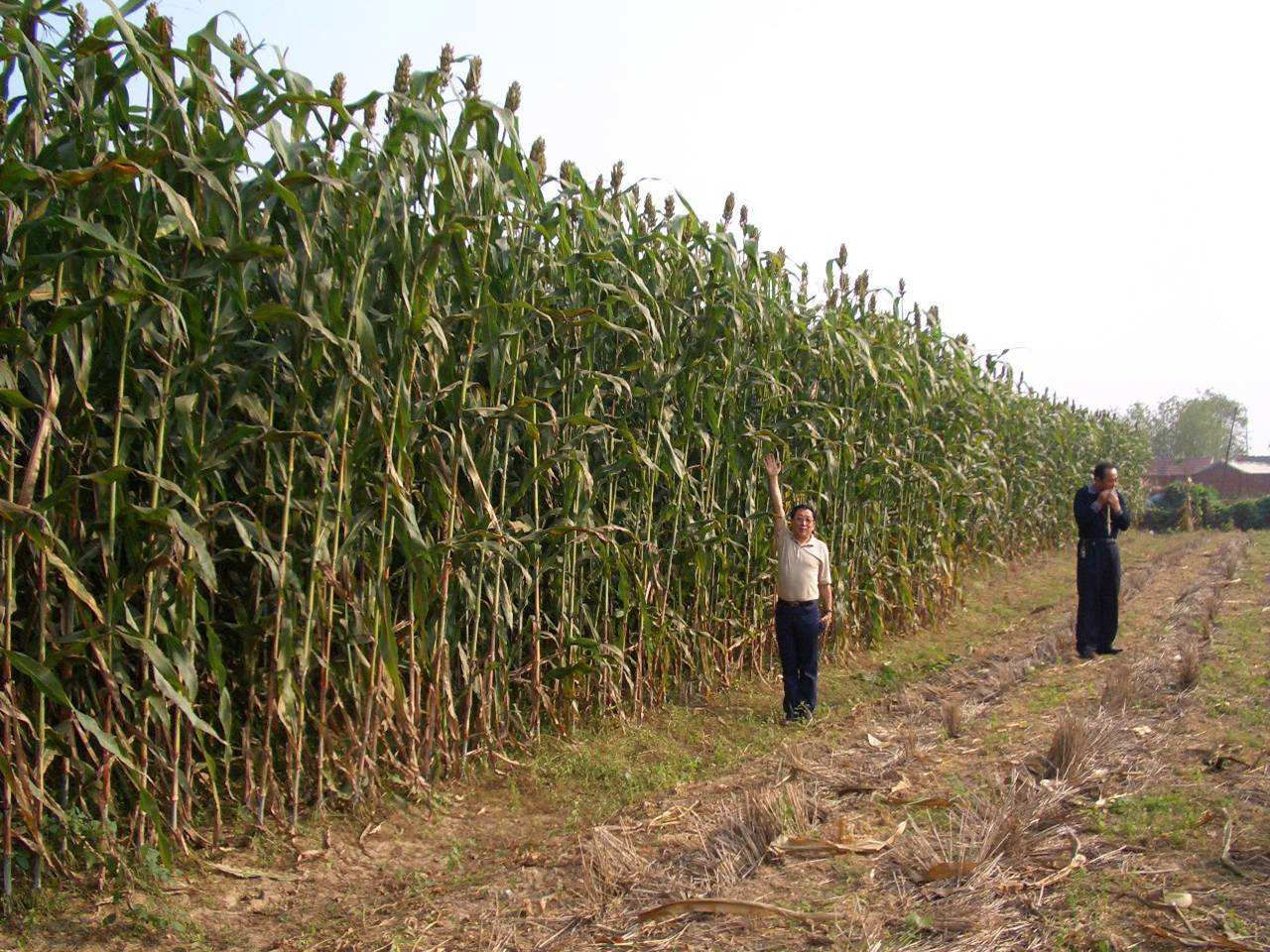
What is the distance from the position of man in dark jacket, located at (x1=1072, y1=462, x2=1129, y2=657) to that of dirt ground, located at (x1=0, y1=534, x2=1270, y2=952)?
1929 mm

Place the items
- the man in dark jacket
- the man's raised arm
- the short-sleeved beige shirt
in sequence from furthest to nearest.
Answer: the man in dark jacket < the man's raised arm < the short-sleeved beige shirt

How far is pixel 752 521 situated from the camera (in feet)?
24.3

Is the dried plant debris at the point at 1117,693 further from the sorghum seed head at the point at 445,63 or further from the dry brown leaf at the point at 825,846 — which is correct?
the sorghum seed head at the point at 445,63

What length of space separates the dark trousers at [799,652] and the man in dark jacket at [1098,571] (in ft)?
10.5

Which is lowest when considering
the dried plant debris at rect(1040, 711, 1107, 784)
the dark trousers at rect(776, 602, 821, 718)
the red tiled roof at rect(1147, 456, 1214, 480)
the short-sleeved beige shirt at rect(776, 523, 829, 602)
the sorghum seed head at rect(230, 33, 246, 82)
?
the dried plant debris at rect(1040, 711, 1107, 784)

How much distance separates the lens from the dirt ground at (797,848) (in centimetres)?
329

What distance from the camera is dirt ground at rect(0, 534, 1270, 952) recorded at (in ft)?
10.8

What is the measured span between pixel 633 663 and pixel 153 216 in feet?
12.9

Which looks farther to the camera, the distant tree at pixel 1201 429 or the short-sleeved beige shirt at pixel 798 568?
the distant tree at pixel 1201 429

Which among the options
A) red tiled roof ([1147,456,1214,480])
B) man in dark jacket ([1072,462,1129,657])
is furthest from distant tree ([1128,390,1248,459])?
man in dark jacket ([1072,462,1129,657])

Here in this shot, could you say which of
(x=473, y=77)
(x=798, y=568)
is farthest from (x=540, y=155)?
(x=798, y=568)

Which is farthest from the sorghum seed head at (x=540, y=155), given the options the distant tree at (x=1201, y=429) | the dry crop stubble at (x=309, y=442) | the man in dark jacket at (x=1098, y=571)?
the distant tree at (x=1201, y=429)

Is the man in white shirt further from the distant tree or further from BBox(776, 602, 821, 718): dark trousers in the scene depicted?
the distant tree

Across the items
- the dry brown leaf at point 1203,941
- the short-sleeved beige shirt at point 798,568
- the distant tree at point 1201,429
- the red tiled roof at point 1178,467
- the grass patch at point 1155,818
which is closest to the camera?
the dry brown leaf at point 1203,941
